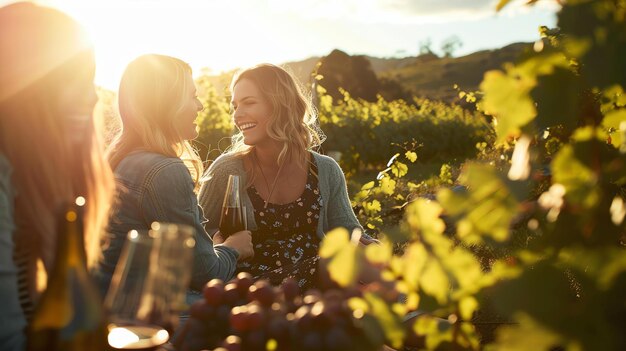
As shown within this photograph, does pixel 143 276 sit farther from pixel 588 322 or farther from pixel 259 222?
pixel 259 222

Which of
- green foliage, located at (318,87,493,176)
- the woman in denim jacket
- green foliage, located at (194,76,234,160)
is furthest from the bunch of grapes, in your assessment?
green foliage, located at (318,87,493,176)

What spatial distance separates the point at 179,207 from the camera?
116 inches

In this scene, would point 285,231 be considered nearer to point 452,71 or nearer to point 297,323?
point 297,323

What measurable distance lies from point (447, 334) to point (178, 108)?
8.52ft

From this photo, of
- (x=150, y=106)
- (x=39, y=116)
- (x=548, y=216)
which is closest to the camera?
(x=548, y=216)

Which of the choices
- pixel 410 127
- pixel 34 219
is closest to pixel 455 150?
pixel 410 127

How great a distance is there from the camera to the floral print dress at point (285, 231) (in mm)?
3848

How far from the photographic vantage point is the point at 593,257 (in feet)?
2.62

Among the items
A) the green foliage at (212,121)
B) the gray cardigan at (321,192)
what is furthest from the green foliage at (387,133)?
the gray cardigan at (321,192)

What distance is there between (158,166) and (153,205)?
0.55 feet

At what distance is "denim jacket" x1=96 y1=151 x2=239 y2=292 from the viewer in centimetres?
293

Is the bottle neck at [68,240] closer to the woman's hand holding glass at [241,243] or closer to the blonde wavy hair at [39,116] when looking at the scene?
the blonde wavy hair at [39,116]

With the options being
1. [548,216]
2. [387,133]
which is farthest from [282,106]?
[387,133]

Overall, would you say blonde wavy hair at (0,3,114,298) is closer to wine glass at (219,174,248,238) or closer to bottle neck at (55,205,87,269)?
bottle neck at (55,205,87,269)
